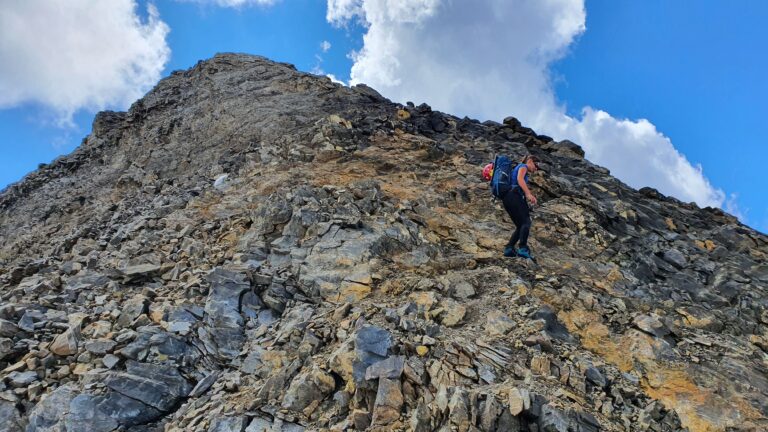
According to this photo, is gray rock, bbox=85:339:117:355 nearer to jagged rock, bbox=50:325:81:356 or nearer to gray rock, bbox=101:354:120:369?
gray rock, bbox=101:354:120:369

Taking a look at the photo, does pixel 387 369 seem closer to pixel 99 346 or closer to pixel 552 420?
pixel 552 420

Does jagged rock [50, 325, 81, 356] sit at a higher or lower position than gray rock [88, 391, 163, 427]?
higher

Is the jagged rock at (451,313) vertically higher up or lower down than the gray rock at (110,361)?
higher up

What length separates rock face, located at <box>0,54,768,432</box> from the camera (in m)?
6.61

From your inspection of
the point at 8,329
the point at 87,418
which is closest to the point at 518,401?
the point at 87,418

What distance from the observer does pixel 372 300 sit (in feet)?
28.8

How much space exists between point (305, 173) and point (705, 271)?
11324 mm

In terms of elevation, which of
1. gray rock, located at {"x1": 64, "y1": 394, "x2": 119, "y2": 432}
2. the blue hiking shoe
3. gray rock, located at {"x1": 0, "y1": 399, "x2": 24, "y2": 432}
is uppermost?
the blue hiking shoe

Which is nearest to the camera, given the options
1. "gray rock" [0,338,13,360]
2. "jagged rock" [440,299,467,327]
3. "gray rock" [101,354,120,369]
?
"gray rock" [101,354,120,369]

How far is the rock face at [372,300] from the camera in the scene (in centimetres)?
661

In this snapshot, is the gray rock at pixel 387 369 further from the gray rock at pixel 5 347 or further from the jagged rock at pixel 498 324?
the gray rock at pixel 5 347

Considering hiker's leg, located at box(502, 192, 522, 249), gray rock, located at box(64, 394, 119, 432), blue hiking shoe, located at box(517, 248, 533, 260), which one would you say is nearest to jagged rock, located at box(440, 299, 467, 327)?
blue hiking shoe, located at box(517, 248, 533, 260)

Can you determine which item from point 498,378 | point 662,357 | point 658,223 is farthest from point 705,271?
point 498,378

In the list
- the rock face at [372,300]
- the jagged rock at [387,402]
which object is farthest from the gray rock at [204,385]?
the jagged rock at [387,402]
